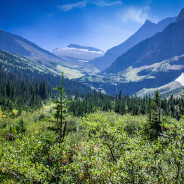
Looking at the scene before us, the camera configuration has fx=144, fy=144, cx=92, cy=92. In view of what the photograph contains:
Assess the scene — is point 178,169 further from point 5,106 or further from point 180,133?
point 5,106

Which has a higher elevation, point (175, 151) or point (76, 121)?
point (175, 151)

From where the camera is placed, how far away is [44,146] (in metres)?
15.7

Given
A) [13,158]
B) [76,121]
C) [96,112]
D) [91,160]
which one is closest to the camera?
[91,160]

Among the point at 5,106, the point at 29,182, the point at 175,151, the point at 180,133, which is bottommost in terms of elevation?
the point at 5,106

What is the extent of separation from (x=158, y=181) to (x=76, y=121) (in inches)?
2329

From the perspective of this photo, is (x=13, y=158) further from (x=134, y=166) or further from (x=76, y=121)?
(x=76, y=121)

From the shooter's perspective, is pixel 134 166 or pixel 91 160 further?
pixel 91 160

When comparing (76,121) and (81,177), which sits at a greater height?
(81,177)

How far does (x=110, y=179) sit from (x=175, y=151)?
200 inches

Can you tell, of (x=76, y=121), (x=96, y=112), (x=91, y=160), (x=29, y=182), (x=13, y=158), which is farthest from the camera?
(x=76, y=121)

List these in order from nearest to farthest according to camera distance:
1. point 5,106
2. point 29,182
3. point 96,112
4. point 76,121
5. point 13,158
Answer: point 29,182 < point 13,158 < point 96,112 < point 76,121 < point 5,106

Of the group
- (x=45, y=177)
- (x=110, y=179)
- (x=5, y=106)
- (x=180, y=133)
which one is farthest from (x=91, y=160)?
(x=5, y=106)

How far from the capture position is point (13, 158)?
1318 centimetres

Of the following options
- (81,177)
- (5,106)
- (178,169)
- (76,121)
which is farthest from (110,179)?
(5,106)
